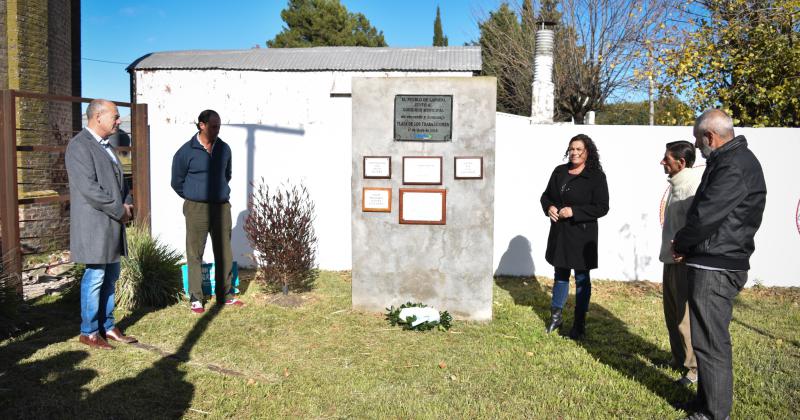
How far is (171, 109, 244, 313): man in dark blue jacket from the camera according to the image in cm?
619

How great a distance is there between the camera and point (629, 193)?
26.5 ft

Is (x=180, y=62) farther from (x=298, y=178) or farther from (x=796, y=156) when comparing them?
(x=796, y=156)

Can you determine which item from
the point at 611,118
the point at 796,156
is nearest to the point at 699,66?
the point at 796,156

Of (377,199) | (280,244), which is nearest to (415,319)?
(377,199)

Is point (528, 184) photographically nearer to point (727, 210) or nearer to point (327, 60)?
point (727, 210)

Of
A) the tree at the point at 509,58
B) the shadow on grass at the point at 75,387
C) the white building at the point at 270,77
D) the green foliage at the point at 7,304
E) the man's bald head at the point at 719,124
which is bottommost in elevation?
the shadow on grass at the point at 75,387

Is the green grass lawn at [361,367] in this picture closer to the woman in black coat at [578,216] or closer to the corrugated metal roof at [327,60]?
the woman in black coat at [578,216]

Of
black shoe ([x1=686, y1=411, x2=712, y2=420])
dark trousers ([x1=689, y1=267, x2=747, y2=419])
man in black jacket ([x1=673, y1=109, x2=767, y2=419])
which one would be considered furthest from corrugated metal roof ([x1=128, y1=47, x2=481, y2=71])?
black shoe ([x1=686, y1=411, x2=712, y2=420])

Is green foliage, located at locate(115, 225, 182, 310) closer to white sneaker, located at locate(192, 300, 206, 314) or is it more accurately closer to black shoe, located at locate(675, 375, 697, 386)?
white sneaker, located at locate(192, 300, 206, 314)

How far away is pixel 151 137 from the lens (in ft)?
27.8

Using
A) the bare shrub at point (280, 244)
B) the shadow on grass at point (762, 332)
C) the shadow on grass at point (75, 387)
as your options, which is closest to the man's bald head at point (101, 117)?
the shadow on grass at point (75, 387)

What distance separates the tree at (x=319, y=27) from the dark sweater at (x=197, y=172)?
25635 mm

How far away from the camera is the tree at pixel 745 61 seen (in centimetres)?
964

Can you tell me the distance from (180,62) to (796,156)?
628 inches
